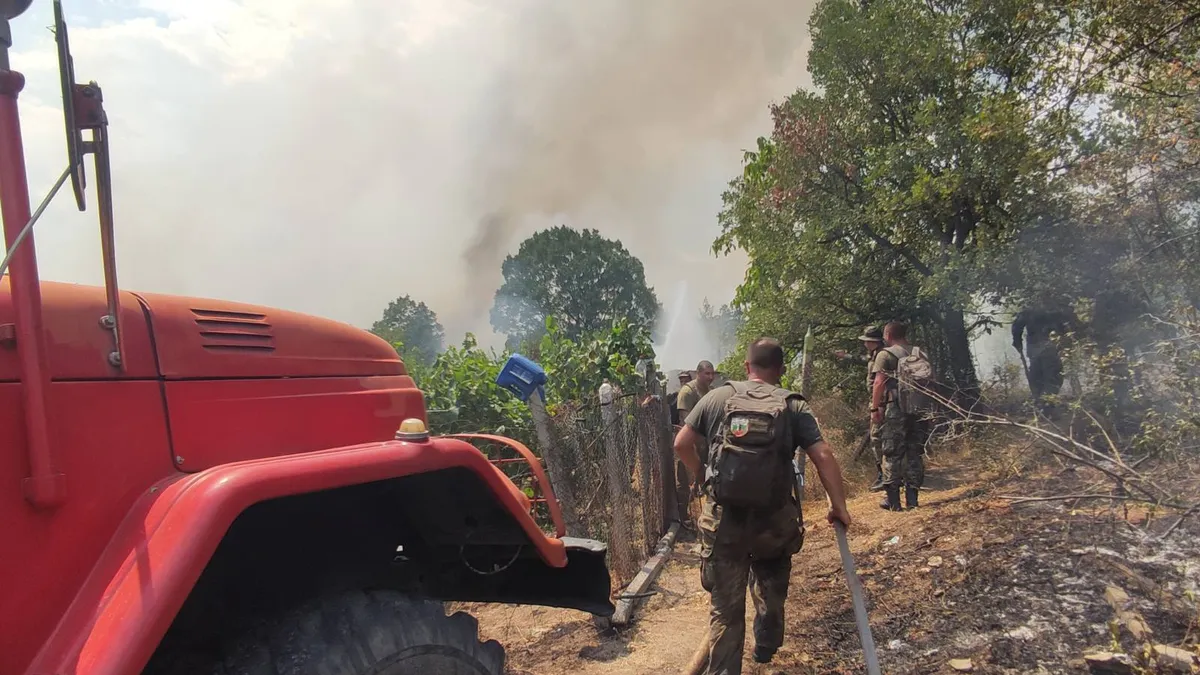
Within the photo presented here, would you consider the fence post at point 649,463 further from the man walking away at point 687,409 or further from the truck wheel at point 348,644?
the truck wheel at point 348,644

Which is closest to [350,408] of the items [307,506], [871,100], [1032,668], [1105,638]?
[307,506]

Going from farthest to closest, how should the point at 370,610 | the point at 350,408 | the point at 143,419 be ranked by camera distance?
the point at 350,408
the point at 370,610
the point at 143,419

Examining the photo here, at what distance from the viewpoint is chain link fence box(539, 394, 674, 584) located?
5.39 meters

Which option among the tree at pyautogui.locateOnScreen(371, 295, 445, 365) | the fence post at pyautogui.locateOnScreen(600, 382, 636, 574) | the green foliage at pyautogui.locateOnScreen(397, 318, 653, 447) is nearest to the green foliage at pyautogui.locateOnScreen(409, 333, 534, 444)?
the green foliage at pyautogui.locateOnScreen(397, 318, 653, 447)

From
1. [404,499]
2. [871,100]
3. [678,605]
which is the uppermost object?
[871,100]

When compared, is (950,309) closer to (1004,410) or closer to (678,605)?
(1004,410)

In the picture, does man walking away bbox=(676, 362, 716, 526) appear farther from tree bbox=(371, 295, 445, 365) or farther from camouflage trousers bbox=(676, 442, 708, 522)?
tree bbox=(371, 295, 445, 365)

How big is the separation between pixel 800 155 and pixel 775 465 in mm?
9103

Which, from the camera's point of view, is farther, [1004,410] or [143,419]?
[1004,410]

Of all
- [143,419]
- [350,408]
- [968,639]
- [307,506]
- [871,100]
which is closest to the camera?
[143,419]

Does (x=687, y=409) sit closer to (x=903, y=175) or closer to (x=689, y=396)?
(x=689, y=396)

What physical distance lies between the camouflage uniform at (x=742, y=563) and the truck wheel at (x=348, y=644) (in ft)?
5.56

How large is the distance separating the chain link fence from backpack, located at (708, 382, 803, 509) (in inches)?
70.1

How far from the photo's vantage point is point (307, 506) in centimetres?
221
